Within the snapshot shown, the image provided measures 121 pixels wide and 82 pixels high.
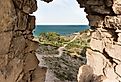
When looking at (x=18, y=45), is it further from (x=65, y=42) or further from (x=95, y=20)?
(x=65, y=42)

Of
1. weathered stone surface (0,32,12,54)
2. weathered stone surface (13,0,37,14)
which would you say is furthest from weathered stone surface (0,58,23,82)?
weathered stone surface (13,0,37,14)

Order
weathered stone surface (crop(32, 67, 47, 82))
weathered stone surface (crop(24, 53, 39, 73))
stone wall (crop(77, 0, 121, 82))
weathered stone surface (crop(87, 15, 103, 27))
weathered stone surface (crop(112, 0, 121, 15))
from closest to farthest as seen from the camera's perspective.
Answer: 1. weathered stone surface (crop(112, 0, 121, 15))
2. weathered stone surface (crop(24, 53, 39, 73))
3. stone wall (crop(77, 0, 121, 82))
4. weathered stone surface (crop(32, 67, 47, 82))
5. weathered stone surface (crop(87, 15, 103, 27))

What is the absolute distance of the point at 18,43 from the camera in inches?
395

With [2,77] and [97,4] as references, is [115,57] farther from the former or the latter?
[2,77]

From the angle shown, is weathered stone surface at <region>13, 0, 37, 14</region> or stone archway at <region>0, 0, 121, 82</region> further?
weathered stone surface at <region>13, 0, 37, 14</region>

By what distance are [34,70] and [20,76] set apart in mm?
1670

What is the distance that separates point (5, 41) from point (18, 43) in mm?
1287

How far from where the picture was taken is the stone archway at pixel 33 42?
891 cm

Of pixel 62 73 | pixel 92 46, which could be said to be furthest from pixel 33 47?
pixel 62 73

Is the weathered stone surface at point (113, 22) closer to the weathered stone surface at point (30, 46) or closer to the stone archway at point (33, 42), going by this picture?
the stone archway at point (33, 42)

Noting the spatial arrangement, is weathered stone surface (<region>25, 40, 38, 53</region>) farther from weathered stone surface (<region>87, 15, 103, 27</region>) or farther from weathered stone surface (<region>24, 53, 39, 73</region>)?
weathered stone surface (<region>87, 15, 103, 27</region>)

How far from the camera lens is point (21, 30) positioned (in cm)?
1043

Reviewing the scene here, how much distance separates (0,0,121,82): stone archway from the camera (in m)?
8.91

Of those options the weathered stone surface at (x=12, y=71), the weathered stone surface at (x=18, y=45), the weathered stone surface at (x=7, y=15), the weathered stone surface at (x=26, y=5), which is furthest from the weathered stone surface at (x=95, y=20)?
the weathered stone surface at (x=7, y=15)
